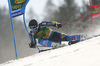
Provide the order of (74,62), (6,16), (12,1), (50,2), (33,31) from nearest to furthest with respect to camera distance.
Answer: (74,62) → (33,31) → (12,1) → (6,16) → (50,2)

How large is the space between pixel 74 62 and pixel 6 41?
14.5 meters

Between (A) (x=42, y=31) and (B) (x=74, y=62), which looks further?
(A) (x=42, y=31)

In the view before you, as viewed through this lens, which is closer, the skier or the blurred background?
the skier

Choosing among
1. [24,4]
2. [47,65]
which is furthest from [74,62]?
[24,4]

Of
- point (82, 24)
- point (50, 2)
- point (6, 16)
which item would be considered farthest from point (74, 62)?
point (50, 2)

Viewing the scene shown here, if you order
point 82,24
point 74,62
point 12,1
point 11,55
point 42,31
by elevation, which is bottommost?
point 11,55

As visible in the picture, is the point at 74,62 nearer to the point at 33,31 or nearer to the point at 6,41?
the point at 33,31

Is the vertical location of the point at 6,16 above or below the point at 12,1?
below

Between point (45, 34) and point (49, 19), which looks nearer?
point (45, 34)

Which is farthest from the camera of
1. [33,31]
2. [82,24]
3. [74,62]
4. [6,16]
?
[6,16]

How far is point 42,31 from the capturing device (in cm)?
615

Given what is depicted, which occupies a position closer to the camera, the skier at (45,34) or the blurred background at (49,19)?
the skier at (45,34)

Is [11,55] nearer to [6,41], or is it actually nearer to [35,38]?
[6,41]

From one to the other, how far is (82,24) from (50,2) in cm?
488
